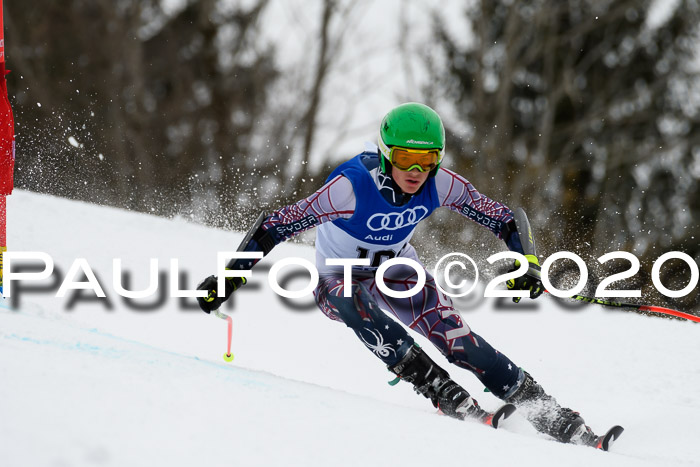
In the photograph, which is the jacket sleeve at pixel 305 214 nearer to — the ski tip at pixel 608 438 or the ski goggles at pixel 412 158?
the ski goggles at pixel 412 158

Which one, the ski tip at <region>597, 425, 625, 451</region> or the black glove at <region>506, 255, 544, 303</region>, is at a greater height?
the black glove at <region>506, 255, 544, 303</region>

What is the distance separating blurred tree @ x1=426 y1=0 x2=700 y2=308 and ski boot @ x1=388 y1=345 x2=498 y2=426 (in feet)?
47.1

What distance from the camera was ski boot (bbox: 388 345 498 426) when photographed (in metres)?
3.49

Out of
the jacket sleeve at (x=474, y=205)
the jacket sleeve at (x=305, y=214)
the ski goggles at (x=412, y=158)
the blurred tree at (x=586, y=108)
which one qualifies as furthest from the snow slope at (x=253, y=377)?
the blurred tree at (x=586, y=108)

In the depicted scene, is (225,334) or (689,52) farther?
(689,52)

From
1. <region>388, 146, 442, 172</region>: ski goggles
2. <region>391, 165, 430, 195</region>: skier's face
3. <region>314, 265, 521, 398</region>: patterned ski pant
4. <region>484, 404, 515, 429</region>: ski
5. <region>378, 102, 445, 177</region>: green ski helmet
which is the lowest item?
<region>484, 404, 515, 429</region>: ski

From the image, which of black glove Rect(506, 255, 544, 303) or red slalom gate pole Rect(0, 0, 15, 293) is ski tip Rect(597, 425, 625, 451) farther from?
red slalom gate pole Rect(0, 0, 15, 293)

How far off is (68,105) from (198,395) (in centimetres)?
2095

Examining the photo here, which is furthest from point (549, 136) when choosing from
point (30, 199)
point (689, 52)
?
point (30, 199)

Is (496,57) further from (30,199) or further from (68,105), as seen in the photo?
(30,199)

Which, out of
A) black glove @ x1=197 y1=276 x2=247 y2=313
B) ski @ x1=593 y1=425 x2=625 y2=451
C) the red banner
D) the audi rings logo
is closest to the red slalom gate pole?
the red banner

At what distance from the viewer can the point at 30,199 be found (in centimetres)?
760

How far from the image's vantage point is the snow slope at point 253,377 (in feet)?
6.68

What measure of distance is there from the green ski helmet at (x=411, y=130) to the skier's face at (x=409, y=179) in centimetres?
6
